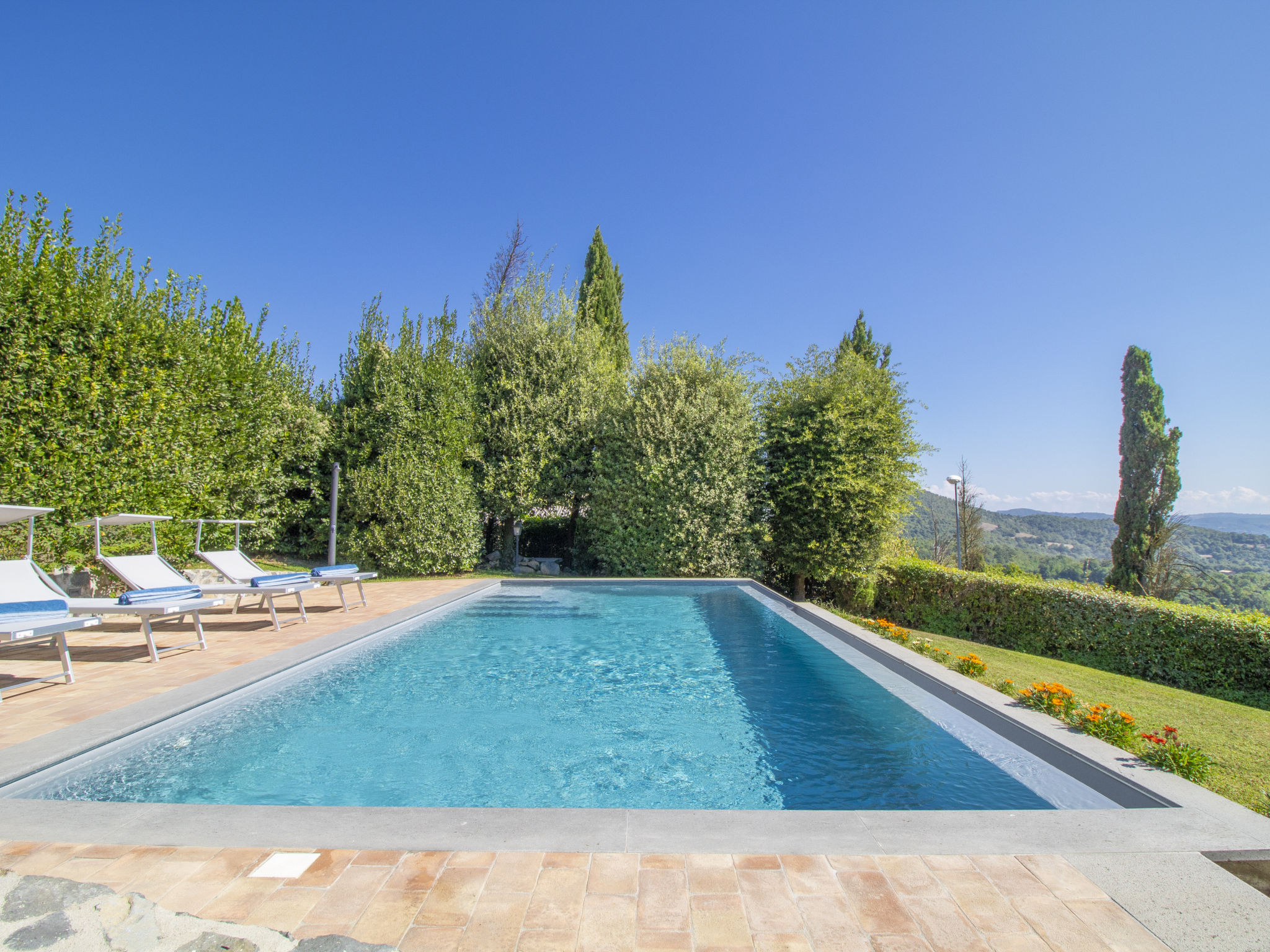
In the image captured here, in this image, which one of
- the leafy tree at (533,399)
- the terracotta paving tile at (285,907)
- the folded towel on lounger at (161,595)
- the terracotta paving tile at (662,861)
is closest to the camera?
the terracotta paving tile at (285,907)

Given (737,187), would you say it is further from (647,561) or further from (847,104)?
(647,561)

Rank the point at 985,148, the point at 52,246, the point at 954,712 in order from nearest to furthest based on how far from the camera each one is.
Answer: the point at 954,712 → the point at 52,246 → the point at 985,148

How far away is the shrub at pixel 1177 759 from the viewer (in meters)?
3.02

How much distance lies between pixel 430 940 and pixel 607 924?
51 centimetres

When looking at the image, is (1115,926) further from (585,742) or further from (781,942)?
(585,742)

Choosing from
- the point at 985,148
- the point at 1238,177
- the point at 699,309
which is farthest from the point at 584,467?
the point at 1238,177

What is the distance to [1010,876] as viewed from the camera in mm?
2070

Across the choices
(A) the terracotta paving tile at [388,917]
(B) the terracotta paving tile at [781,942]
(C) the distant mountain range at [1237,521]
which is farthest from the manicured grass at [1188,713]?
(C) the distant mountain range at [1237,521]

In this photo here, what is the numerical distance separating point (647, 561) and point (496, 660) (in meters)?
7.89

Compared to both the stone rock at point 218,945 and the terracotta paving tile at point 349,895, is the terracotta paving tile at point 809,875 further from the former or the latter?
the stone rock at point 218,945

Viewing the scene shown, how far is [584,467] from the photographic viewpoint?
1578cm

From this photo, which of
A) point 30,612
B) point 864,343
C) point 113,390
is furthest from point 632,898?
point 864,343

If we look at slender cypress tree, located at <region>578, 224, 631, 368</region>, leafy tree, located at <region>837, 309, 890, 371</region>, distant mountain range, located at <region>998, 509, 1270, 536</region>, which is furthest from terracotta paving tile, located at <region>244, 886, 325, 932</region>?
distant mountain range, located at <region>998, 509, 1270, 536</region>

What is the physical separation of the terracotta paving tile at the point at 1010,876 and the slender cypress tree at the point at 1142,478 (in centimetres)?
2333
